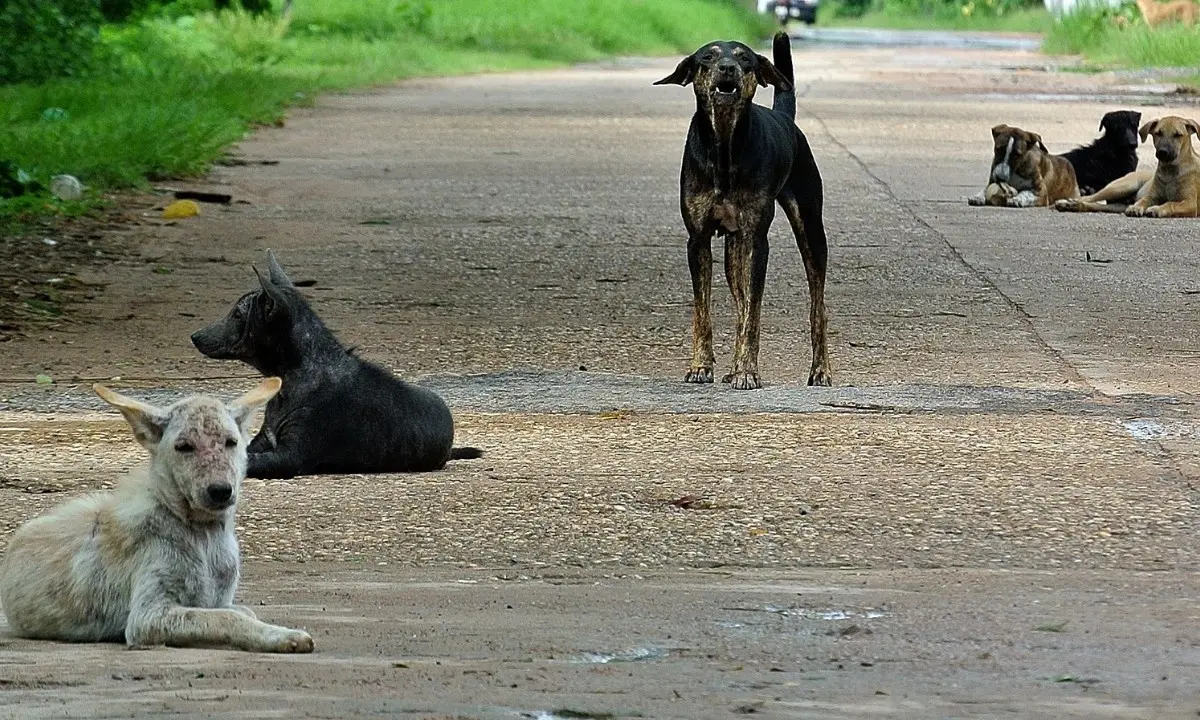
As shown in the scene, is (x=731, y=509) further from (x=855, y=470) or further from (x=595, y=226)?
(x=595, y=226)

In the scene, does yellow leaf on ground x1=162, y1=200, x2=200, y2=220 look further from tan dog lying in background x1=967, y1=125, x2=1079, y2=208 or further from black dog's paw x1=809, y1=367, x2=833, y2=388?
black dog's paw x1=809, y1=367, x2=833, y2=388

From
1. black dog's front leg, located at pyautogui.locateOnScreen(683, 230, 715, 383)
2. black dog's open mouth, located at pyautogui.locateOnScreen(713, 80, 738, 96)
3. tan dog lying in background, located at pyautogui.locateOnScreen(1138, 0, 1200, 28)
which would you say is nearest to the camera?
black dog's open mouth, located at pyautogui.locateOnScreen(713, 80, 738, 96)

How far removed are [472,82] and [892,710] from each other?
27.8m

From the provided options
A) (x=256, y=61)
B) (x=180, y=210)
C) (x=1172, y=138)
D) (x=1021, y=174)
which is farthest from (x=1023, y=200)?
(x=256, y=61)

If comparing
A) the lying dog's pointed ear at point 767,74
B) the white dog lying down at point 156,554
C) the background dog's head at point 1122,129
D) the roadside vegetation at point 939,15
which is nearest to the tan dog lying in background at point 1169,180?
the background dog's head at point 1122,129

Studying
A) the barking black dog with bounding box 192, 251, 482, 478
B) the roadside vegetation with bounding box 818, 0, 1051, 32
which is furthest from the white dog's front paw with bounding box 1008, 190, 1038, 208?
the roadside vegetation with bounding box 818, 0, 1051, 32

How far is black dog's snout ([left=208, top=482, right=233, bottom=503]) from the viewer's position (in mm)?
5273

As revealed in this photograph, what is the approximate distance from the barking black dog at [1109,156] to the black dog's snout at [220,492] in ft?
43.1

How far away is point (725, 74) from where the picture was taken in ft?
30.1

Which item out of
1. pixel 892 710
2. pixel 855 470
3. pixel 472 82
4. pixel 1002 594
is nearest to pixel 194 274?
pixel 855 470

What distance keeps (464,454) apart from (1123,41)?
33.9 metres

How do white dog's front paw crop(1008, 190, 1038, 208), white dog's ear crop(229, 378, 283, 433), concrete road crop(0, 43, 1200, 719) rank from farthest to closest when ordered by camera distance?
white dog's front paw crop(1008, 190, 1038, 208) → white dog's ear crop(229, 378, 283, 433) → concrete road crop(0, 43, 1200, 719)

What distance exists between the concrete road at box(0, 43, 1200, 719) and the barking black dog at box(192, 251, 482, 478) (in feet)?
0.52

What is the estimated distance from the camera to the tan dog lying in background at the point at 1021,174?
1641cm
